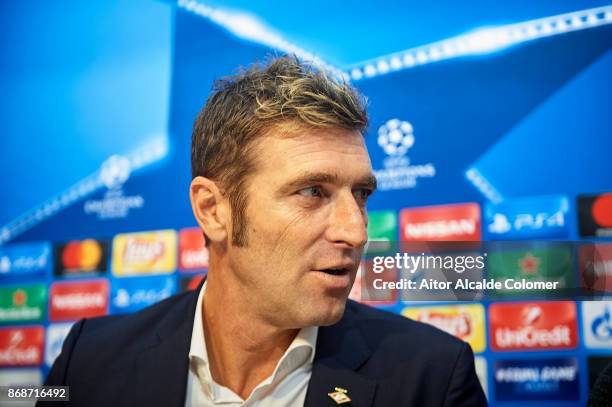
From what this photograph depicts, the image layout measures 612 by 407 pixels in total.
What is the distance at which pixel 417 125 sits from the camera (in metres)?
1.98

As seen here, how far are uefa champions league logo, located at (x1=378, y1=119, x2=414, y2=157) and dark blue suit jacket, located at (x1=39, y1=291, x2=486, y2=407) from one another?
601 millimetres

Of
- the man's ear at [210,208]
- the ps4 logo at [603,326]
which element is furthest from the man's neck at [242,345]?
the ps4 logo at [603,326]

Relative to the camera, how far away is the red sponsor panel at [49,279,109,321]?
237cm

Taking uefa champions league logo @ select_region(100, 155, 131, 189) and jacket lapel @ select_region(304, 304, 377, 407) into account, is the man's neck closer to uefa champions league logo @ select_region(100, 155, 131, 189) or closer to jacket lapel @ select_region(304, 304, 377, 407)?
jacket lapel @ select_region(304, 304, 377, 407)

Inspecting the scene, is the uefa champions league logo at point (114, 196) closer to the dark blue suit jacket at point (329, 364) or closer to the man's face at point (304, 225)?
the dark blue suit jacket at point (329, 364)

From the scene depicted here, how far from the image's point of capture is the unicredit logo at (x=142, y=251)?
2301 millimetres

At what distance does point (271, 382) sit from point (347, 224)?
40cm

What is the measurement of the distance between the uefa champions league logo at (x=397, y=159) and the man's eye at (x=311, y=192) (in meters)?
0.74

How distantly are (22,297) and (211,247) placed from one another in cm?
134

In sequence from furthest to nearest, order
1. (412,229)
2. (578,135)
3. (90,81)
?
1. (90,81)
2. (412,229)
3. (578,135)

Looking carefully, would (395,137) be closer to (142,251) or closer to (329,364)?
(329,364)

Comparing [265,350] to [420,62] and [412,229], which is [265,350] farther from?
[420,62]

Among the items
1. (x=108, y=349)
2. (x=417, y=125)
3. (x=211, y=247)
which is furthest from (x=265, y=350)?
(x=417, y=125)

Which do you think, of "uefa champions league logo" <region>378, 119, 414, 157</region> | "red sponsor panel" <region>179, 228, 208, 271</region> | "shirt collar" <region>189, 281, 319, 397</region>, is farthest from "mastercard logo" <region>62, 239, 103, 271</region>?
"uefa champions league logo" <region>378, 119, 414, 157</region>
